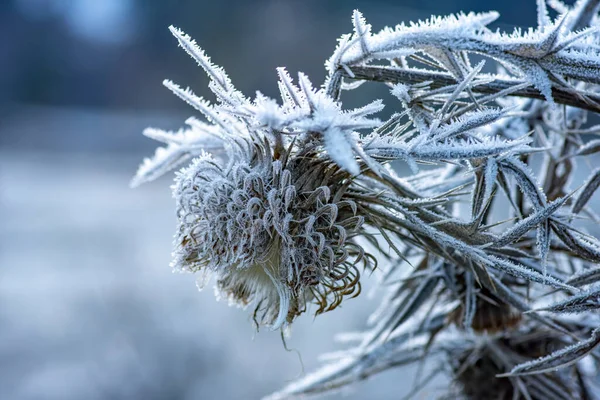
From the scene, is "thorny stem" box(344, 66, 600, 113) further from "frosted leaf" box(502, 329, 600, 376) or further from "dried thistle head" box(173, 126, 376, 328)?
"frosted leaf" box(502, 329, 600, 376)

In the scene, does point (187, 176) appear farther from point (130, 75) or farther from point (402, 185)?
point (130, 75)

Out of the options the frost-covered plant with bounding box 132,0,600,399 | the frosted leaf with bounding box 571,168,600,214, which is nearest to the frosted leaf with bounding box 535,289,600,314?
the frost-covered plant with bounding box 132,0,600,399

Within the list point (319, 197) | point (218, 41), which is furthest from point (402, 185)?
point (218, 41)

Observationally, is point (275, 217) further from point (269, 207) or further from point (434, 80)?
point (434, 80)

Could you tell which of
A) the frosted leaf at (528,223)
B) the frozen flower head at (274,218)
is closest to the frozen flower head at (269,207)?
the frozen flower head at (274,218)

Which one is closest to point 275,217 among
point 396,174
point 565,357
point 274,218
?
point 274,218

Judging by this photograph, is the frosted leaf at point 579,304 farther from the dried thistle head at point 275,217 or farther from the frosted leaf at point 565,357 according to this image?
the dried thistle head at point 275,217

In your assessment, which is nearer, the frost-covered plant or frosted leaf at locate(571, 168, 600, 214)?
the frost-covered plant
